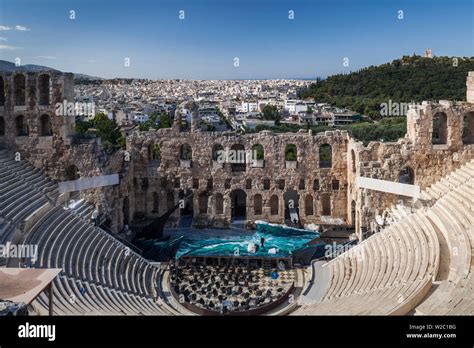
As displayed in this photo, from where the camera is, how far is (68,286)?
50.5 feet

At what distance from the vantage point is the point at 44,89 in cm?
2453

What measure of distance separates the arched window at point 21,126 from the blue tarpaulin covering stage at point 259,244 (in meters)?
9.35

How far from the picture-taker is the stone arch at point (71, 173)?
24266 mm

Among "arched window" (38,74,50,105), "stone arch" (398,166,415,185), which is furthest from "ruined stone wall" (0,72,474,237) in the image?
"stone arch" (398,166,415,185)

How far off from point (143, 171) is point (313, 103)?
6449 cm

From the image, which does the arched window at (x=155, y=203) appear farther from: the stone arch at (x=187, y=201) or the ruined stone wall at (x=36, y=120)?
the ruined stone wall at (x=36, y=120)

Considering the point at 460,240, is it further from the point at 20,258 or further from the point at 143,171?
the point at 143,171

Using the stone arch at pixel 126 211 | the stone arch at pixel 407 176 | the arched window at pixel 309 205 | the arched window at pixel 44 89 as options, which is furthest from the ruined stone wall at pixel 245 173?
the arched window at pixel 44 89

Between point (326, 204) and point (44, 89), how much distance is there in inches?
601

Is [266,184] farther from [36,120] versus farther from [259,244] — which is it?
[36,120]

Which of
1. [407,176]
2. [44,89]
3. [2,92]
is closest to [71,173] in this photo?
[44,89]

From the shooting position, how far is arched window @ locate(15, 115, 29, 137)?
24.3m
